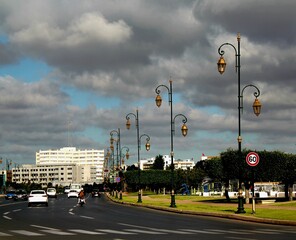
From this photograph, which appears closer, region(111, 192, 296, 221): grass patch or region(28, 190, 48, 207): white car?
region(111, 192, 296, 221): grass patch

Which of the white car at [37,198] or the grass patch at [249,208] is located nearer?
the grass patch at [249,208]

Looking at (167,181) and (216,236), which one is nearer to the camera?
(216,236)

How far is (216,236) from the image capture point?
2202 centimetres


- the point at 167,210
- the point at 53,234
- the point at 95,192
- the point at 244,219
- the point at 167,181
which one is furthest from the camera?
the point at 167,181

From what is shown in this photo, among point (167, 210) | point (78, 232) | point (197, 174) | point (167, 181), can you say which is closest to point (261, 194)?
point (167, 210)

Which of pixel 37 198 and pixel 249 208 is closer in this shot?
pixel 249 208

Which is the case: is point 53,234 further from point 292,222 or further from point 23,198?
point 23,198

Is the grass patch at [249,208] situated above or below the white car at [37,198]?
below

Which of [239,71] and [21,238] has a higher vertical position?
[239,71]

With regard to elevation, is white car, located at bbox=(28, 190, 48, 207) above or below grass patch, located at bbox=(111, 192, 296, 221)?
above

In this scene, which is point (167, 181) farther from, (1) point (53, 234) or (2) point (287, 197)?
(1) point (53, 234)

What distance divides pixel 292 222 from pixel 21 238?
13418 mm

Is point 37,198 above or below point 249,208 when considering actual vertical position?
above

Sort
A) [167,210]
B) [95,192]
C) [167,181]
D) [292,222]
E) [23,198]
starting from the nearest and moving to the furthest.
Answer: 1. [292,222]
2. [167,210]
3. [23,198]
4. [95,192]
5. [167,181]
